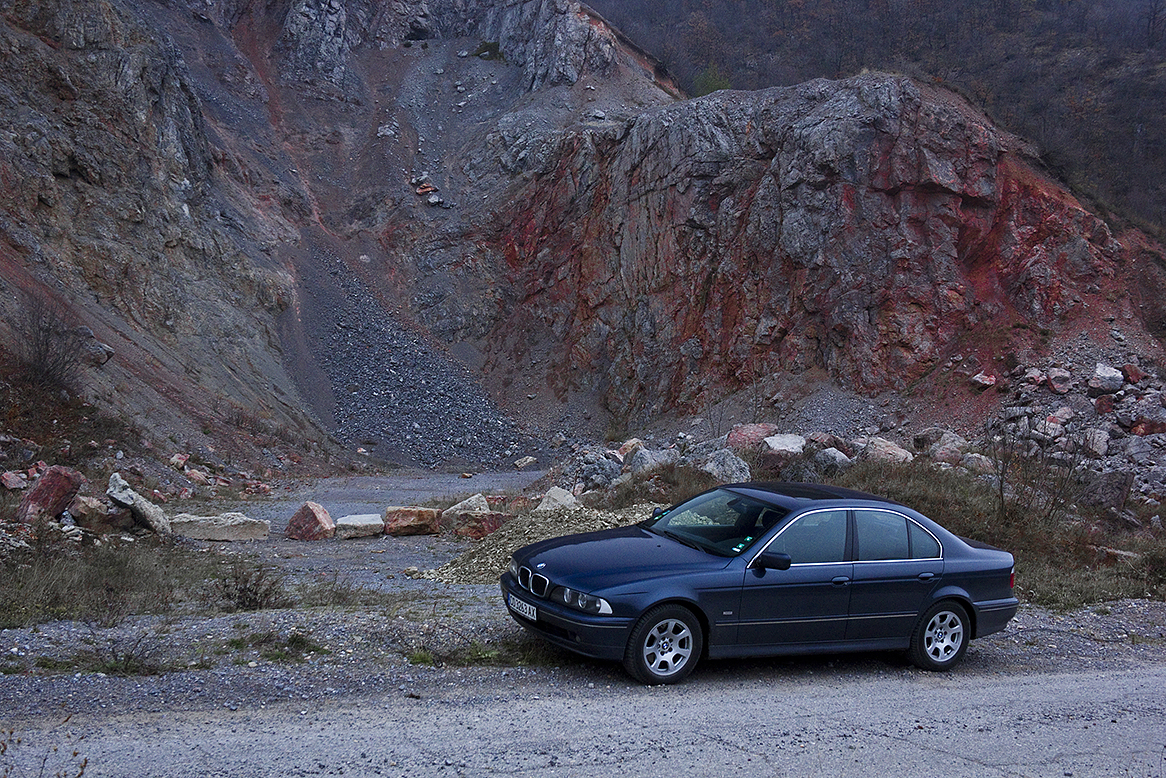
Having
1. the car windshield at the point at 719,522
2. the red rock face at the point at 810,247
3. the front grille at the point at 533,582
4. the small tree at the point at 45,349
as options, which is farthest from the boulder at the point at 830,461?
the small tree at the point at 45,349

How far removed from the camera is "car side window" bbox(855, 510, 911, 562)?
247 inches

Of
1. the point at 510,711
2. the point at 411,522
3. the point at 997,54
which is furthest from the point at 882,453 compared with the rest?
the point at 997,54

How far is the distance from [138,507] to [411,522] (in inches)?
156

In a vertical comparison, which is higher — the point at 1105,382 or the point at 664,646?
the point at 1105,382

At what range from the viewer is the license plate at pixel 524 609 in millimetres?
5668

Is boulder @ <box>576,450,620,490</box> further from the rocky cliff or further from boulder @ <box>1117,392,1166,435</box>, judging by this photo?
boulder @ <box>1117,392,1166,435</box>

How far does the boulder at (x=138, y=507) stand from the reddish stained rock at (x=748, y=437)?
11310 millimetres

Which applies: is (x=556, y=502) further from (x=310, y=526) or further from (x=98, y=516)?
(x=98, y=516)

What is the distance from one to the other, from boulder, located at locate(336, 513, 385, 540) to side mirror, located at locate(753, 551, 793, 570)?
27.4ft

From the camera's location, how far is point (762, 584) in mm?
5758

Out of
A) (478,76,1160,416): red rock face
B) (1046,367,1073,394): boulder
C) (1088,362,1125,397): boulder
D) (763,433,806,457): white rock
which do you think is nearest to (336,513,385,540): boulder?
(763,433,806,457): white rock

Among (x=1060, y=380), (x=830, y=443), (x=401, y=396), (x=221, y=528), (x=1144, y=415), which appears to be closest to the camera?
(x=221, y=528)

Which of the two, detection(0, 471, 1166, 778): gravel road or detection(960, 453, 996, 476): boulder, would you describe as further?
detection(960, 453, 996, 476): boulder

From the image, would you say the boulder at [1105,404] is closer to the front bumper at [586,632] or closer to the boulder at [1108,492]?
the boulder at [1108,492]
